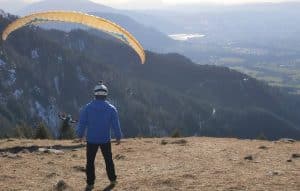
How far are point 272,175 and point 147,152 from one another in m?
7.00

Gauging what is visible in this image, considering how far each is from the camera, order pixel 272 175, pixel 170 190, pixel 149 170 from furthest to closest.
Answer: pixel 149 170 < pixel 272 175 < pixel 170 190

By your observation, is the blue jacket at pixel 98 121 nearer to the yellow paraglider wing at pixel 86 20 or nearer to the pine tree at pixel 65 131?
the yellow paraglider wing at pixel 86 20

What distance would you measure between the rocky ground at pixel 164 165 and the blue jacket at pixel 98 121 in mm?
1512

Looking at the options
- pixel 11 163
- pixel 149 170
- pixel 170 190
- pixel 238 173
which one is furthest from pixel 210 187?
pixel 11 163

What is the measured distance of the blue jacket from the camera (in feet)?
51.9

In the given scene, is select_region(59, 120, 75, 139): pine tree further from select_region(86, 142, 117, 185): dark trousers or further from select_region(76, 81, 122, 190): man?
select_region(76, 81, 122, 190): man

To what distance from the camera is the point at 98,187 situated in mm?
16266

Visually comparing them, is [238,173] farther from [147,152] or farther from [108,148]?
[147,152]

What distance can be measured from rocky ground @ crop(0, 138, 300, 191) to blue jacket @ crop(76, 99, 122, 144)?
1.51 metres

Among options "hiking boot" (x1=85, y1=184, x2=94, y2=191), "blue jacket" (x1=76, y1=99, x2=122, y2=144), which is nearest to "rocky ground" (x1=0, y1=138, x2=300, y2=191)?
"hiking boot" (x1=85, y1=184, x2=94, y2=191)

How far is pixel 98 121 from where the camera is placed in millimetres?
15852

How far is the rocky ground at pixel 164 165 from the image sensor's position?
16.4m

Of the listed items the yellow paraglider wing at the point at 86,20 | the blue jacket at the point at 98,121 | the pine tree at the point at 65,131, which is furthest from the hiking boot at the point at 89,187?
the pine tree at the point at 65,131

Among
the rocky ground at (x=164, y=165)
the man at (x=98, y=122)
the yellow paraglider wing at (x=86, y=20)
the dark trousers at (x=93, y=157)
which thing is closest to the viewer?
the man at (x=98, y=122)
